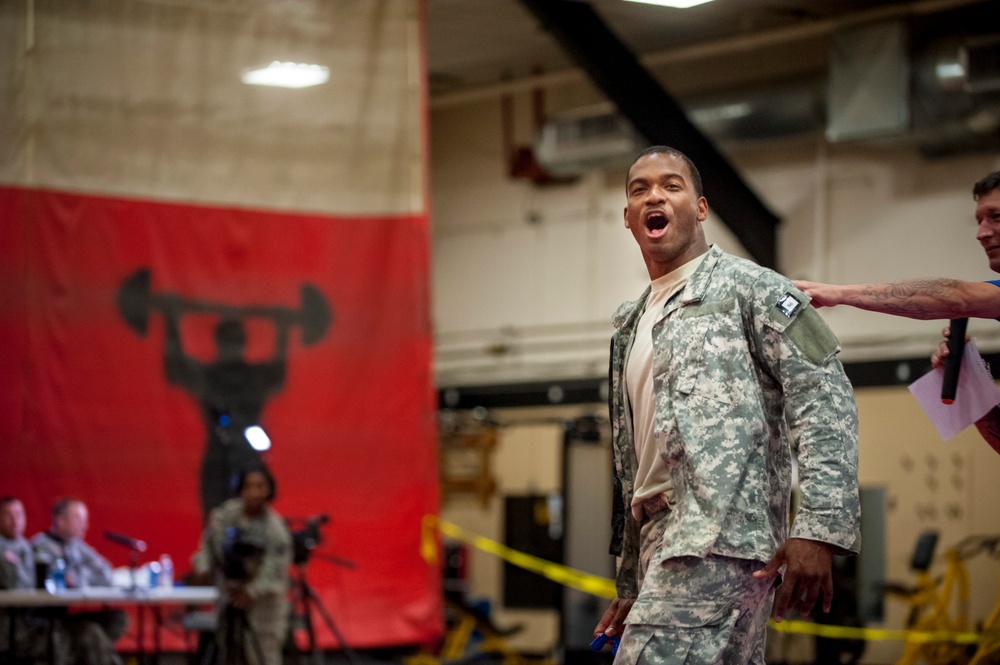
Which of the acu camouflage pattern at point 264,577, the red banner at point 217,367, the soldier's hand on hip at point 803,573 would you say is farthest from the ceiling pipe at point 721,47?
the soldier's hand on hip at point 803,573

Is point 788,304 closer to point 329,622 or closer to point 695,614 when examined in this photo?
point 695,614

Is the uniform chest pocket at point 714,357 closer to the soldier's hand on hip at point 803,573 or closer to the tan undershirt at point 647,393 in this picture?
the tan undershirt at point 647,393

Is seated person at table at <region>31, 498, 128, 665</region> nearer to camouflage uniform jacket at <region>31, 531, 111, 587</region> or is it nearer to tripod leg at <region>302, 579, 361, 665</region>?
camouflage uniform jacket at <region>31, 531, 111, 587</region>

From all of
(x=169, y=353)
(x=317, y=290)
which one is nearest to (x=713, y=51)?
(x=317, y=290)

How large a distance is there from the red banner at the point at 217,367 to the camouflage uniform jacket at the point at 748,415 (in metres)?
5.88

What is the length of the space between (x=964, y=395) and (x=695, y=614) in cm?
143

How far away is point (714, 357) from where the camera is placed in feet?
10.1

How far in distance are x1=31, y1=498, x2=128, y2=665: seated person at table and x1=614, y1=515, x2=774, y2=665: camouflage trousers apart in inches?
240

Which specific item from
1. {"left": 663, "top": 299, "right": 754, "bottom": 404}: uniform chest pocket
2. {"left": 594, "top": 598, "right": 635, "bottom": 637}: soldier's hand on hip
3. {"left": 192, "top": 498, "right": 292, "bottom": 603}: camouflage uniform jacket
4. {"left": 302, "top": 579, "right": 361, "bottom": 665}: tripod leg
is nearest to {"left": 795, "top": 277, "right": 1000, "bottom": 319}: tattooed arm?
{"left": 663, "top": 299, "right": 754, "bottom": 404}: uniform chest pocket

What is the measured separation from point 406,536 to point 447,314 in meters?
7.51

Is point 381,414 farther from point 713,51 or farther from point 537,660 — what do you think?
point 713,51

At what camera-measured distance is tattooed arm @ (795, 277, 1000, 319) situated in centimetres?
338

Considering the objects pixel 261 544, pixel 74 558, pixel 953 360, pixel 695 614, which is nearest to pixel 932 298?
pixel 953 360

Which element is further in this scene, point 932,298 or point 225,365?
point 225,365
